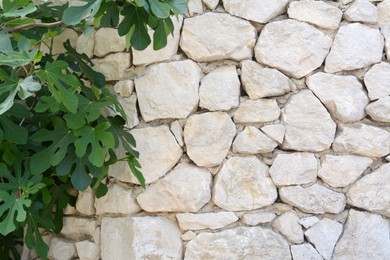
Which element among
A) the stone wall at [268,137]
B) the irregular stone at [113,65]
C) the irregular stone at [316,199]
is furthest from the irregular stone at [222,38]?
the irregular stone at [316,199]

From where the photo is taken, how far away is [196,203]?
7.27 ft

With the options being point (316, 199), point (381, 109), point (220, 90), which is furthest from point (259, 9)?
point (316, 199)

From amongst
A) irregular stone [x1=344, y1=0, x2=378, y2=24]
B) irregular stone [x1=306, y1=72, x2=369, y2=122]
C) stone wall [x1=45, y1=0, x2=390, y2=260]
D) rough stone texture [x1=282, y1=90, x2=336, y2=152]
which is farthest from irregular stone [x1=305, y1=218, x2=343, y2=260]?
irregular stone [x1=344, y1=0, x2=378, y2=24]

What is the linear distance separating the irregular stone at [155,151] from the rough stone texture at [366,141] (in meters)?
0.57

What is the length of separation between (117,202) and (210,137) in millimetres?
421

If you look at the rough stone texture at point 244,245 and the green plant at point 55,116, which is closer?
the green plant at point 55,116

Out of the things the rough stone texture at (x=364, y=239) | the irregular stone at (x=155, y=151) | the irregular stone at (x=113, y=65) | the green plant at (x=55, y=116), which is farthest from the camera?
the irregular stone at (x=113, y=65)

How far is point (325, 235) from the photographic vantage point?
7.15 feet

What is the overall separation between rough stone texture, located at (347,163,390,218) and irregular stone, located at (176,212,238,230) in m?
0.43

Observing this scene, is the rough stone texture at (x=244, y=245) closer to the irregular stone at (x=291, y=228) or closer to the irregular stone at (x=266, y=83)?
the irregular stone at (x=291, y=228)

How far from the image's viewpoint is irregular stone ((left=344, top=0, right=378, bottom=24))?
87.6 inches

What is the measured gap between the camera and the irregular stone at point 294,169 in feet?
7.18

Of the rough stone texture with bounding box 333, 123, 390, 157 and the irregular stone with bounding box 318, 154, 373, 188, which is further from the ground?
the rough stone texture with bounding box 333, 123, 390, 157

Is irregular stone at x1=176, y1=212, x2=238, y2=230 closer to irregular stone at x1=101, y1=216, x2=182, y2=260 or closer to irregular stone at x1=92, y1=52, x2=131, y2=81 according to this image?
irregular stone at x1=101, y1=216, x2=182, y2=260
